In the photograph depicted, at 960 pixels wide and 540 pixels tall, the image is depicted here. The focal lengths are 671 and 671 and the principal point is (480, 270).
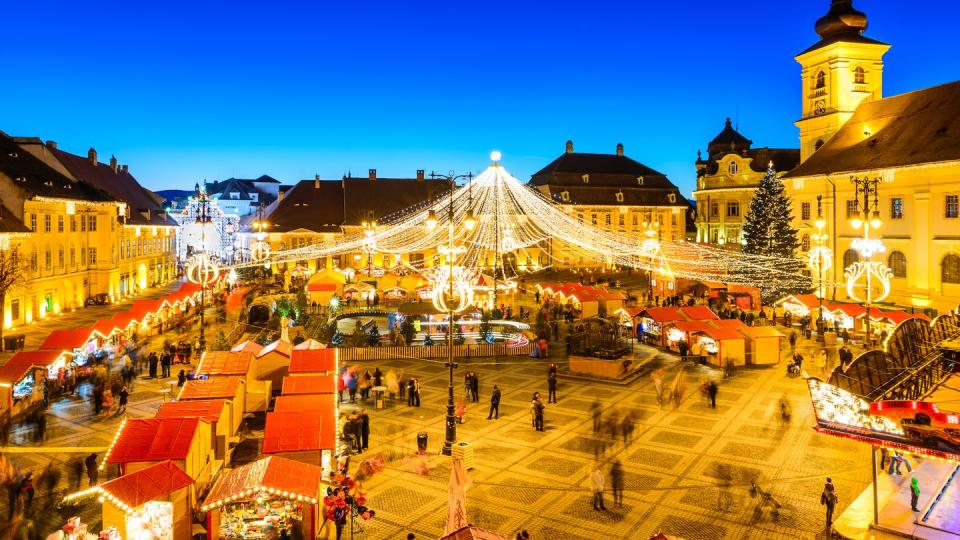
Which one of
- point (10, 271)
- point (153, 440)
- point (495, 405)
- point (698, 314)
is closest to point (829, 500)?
point (495, 405)

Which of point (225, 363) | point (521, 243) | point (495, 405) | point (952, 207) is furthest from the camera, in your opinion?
point (521, 243)

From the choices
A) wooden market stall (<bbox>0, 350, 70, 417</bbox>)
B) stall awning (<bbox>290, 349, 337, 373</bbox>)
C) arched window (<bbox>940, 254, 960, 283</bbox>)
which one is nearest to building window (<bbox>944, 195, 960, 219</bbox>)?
arched window (<bbox>940, 254, 960, 283</bbox>)

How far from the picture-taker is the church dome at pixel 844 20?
44.0 meters

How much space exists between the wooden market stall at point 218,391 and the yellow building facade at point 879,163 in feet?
86.2

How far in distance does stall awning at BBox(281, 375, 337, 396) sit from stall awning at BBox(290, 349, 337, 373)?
1.77 metres

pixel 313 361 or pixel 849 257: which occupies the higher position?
pixel 849 257

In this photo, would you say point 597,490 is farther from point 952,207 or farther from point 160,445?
point 952,207

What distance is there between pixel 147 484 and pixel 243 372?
797 centimetres

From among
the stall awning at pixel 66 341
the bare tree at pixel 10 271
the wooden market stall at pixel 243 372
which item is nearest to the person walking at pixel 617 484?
the wooden market stall at pixel 243 372

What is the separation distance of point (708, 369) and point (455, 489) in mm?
17558

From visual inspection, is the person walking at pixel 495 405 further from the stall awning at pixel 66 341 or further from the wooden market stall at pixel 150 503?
the stall awning at pixel 66 341

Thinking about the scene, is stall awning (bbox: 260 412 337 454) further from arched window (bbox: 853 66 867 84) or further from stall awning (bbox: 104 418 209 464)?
arched window (bbox: 853 66 867 84)

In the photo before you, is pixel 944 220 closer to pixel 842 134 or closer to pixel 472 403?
pixel 842 134

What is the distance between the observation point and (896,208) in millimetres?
37188
